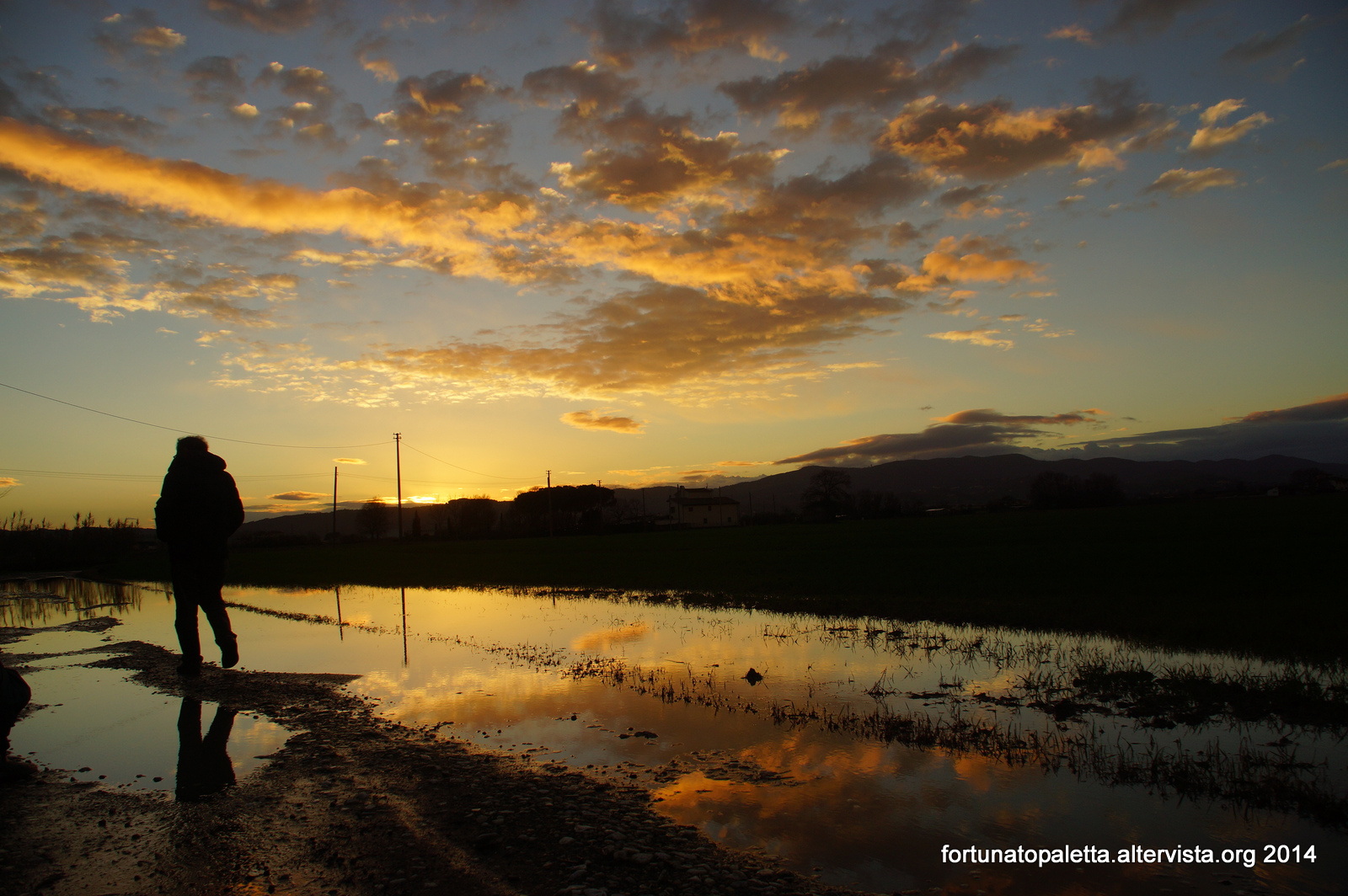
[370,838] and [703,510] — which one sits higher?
[703,510]

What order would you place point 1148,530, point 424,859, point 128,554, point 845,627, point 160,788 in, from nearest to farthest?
point 424,859 → point 160,788 → point 845,627 → point 1148,530 → point 128,554

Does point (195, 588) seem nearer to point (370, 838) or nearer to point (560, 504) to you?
point (370, 838)

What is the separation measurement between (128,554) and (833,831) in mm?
82597

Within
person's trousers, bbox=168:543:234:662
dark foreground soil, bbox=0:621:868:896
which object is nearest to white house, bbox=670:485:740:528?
person's trousers, bbox=168:543:234:662

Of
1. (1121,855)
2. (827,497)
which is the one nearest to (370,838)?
(1121,855)

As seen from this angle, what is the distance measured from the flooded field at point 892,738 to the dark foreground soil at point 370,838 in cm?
34

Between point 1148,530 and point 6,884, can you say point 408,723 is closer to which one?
point 6,884

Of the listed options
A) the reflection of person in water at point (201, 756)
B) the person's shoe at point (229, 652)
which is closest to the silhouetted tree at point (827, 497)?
the person's shoe at point (229, 652)

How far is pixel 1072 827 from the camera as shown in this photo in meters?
5.13

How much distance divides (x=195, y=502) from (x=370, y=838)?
6530mm

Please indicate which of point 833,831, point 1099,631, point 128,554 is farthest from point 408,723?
point 128,554

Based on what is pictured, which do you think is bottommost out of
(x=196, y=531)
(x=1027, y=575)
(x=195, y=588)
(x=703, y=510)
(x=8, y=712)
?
(x=1027, y=575)

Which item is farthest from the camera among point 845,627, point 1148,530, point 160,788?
point 1148,530

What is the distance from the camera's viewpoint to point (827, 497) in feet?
→ 443
